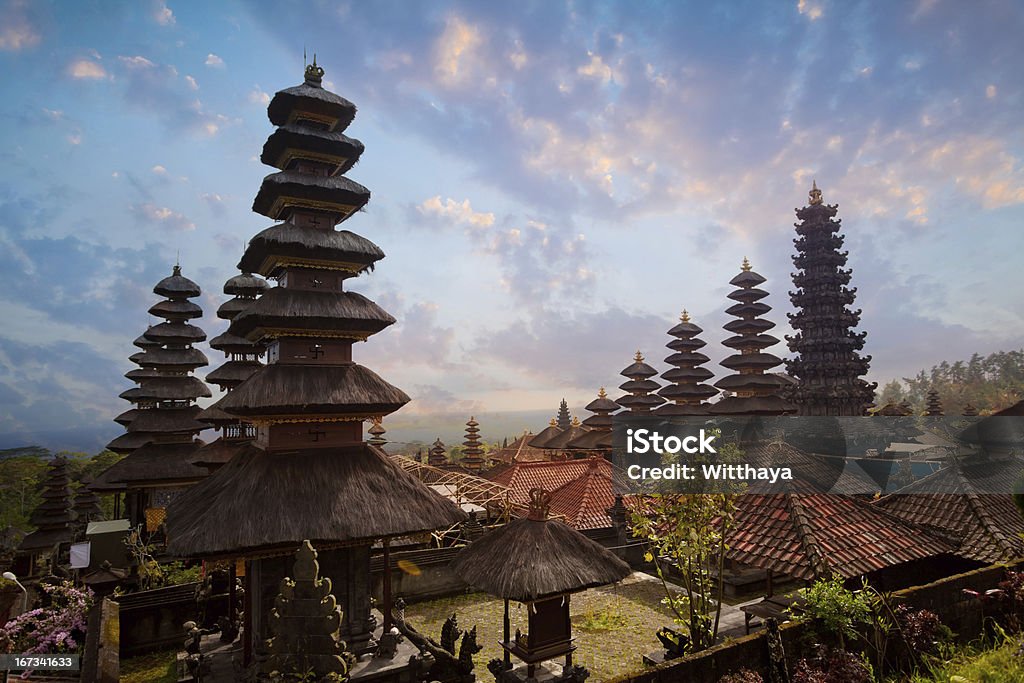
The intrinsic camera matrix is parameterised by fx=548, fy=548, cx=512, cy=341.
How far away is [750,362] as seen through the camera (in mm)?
29906

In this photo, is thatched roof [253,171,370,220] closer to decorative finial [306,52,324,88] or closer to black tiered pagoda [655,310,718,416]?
decorative finial [306,52,324,88]

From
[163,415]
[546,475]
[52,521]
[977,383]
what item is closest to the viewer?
[163,415]

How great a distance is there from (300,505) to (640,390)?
28742 millimetres

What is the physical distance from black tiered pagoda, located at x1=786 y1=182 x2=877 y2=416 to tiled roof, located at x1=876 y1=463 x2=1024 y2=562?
15.1 meters

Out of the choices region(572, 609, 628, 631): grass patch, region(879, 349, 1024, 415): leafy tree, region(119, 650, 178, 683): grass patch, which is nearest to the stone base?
region(572, 609, 628, 631): grass patch

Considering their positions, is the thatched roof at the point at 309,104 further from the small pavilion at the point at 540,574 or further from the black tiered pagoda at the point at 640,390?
the black tiered pagoda at the point at 640,390

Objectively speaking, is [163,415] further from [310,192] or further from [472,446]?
[472,446]

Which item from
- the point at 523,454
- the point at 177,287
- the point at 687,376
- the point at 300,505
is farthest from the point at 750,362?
the point at 177,287

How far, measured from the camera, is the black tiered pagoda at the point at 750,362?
2914 centimetres

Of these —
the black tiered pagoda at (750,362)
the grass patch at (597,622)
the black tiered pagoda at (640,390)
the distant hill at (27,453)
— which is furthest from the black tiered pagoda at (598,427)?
the distant hill at (27,453)

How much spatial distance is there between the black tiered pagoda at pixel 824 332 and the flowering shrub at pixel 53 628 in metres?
34.7

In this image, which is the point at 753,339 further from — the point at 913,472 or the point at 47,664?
the point at 47,664

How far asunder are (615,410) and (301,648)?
1296 inches

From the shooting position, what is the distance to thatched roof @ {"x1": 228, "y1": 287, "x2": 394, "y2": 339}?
1267cm
